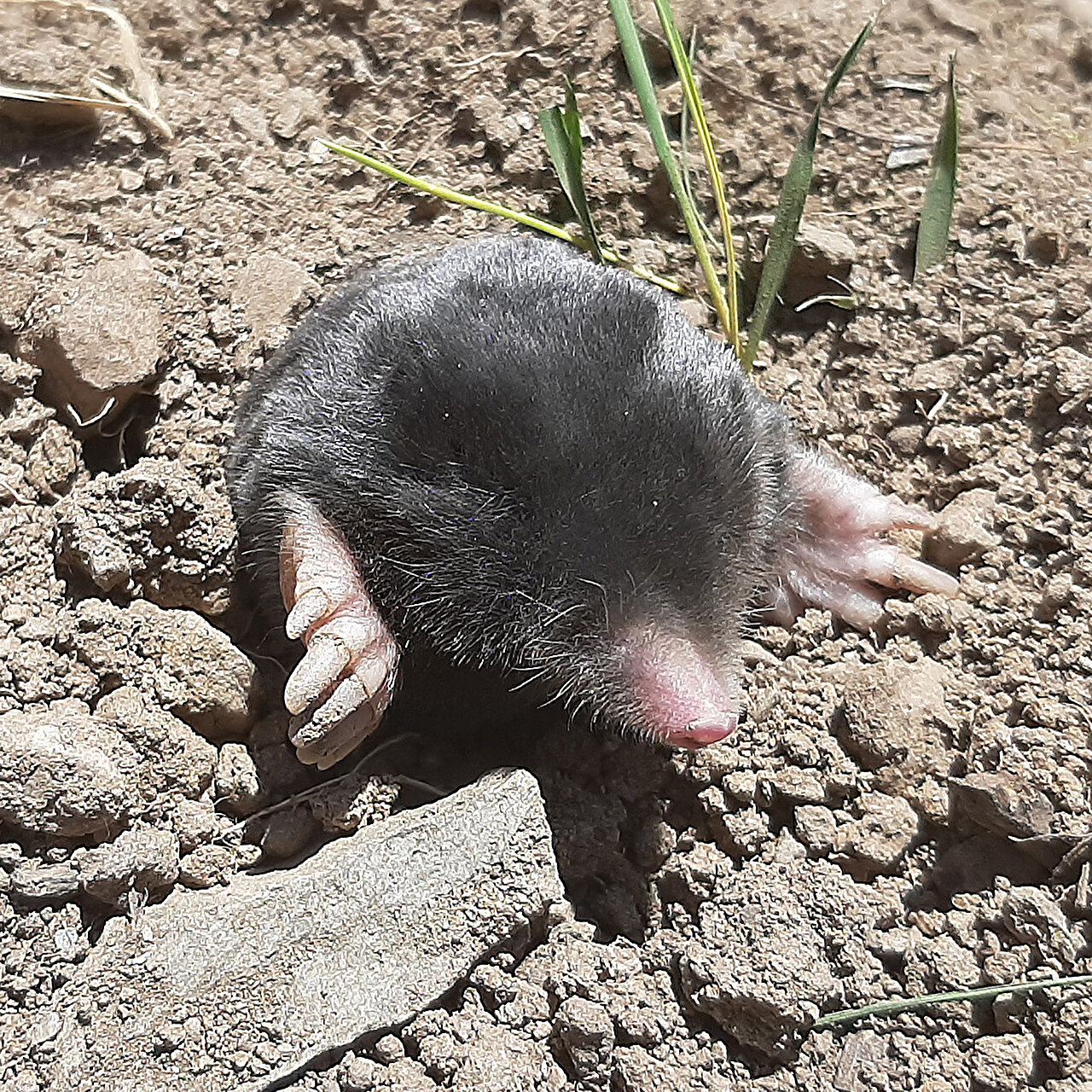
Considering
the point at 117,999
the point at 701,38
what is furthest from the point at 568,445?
the point at 701,38

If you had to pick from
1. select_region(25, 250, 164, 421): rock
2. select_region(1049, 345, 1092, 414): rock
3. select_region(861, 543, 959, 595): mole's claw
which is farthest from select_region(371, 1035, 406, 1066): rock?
select_region(1049, 345, 1092, 414): rock

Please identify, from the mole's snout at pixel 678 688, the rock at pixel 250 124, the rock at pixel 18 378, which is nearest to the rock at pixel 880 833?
the mole's snout at pixel 678 688

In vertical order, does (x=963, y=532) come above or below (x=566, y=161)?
below

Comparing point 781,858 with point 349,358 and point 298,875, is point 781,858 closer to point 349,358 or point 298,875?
point 298,875

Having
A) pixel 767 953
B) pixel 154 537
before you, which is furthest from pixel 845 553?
pixel 154 537

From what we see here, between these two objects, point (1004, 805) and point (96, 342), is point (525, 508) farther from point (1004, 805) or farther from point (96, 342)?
point (96, 342)

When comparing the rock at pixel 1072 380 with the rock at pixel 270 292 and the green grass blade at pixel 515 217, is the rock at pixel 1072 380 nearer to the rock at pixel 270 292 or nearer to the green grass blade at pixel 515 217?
the green grass blade at pixel 515 217
